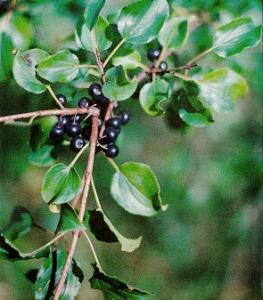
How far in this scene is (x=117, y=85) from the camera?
0.68 meters

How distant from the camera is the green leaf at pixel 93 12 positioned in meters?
0.65

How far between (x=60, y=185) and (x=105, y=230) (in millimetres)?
96

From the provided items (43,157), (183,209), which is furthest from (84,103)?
(183,209)

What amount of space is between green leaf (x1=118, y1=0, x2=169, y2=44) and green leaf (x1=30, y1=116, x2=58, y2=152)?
205 mm

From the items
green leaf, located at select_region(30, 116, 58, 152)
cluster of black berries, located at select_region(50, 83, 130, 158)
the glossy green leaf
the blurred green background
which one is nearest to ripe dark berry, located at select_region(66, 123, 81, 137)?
cluster of black berries, located at select_region(50, 83, 130, 158)

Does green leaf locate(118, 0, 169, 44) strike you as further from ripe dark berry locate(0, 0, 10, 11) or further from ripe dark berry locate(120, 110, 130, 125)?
ripe dark berry locate(0, 0, 10, 11)

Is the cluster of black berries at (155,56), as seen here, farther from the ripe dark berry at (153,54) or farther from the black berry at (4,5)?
the black berry at (4,5)

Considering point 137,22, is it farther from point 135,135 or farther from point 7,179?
point 7,179

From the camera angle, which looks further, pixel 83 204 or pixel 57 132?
pixel 57 132

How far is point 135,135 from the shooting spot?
5.30 ft

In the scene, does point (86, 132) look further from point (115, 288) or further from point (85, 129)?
point (115, 288)

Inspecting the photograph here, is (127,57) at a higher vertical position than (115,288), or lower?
higher

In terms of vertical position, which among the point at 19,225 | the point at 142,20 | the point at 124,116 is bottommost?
the point at 19,225

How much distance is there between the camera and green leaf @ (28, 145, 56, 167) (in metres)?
0.85
